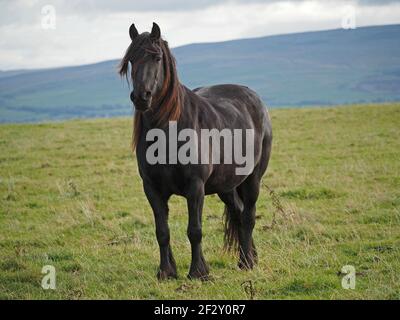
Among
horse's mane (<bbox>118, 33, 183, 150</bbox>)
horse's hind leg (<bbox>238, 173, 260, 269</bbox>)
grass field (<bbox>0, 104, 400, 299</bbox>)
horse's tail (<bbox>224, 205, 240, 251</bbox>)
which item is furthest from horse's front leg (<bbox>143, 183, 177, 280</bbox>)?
horse's tail (<bbox>224, 205, 240, 251</bbox>)

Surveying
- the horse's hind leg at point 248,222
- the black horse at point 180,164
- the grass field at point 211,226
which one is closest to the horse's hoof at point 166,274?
the black horse at point 180,164

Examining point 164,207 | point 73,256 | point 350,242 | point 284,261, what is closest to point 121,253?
point 73,256

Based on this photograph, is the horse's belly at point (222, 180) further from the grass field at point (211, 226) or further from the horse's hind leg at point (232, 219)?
the grass field at point (211, 226)

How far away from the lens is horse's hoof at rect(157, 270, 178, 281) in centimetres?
729

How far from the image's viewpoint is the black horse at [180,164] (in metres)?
6.61

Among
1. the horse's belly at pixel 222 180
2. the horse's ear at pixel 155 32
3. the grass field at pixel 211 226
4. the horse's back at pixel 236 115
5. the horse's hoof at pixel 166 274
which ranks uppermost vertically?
the horse's ear at pixel 155 32

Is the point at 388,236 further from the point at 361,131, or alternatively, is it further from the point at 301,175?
the point at 361,131

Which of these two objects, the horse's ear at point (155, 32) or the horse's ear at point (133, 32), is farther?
the horse's ear at point (133, 32)

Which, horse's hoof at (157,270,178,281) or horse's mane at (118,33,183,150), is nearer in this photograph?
horse's mane at (118,33,183,150)

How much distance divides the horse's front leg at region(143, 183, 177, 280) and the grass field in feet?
0.61

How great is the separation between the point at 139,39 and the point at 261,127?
285cm

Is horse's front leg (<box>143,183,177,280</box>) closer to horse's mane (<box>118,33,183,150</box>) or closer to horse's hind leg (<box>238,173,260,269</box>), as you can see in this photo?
horse's mane (<box>118,33,183,150</box>)

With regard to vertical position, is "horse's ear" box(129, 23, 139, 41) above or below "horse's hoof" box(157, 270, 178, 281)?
above

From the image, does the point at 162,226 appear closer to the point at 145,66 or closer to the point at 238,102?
the point at 145,66
